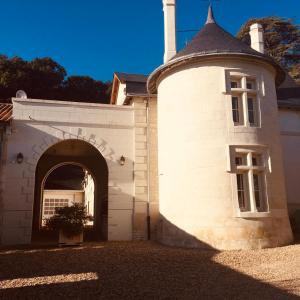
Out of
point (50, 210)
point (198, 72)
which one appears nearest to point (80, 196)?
point (50, 210)

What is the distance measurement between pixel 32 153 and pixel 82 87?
61.4ft

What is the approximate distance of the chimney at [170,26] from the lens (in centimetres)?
1224

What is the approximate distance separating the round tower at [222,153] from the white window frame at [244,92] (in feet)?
0.09

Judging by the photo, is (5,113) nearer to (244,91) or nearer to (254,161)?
(244,91)

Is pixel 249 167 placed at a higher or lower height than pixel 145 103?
lower

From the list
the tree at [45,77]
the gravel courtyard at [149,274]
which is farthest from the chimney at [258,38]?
the tree at [45,77]

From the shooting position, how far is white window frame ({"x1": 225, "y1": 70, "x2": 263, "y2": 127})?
30.0ft

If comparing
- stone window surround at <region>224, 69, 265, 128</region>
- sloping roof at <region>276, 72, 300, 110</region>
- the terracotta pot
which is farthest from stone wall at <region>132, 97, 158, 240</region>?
sloping roof at <region>276, 72, 300, 110</region>

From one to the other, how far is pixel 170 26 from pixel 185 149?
5692 mm

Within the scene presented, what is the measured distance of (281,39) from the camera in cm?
2695

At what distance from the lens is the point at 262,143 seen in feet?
29.9

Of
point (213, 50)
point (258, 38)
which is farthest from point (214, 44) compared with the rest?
point (258, 38)

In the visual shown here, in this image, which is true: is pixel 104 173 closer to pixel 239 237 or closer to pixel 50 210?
pixel 239 237

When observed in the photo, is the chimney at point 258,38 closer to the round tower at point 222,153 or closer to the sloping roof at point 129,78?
the round tower at point 222,153
